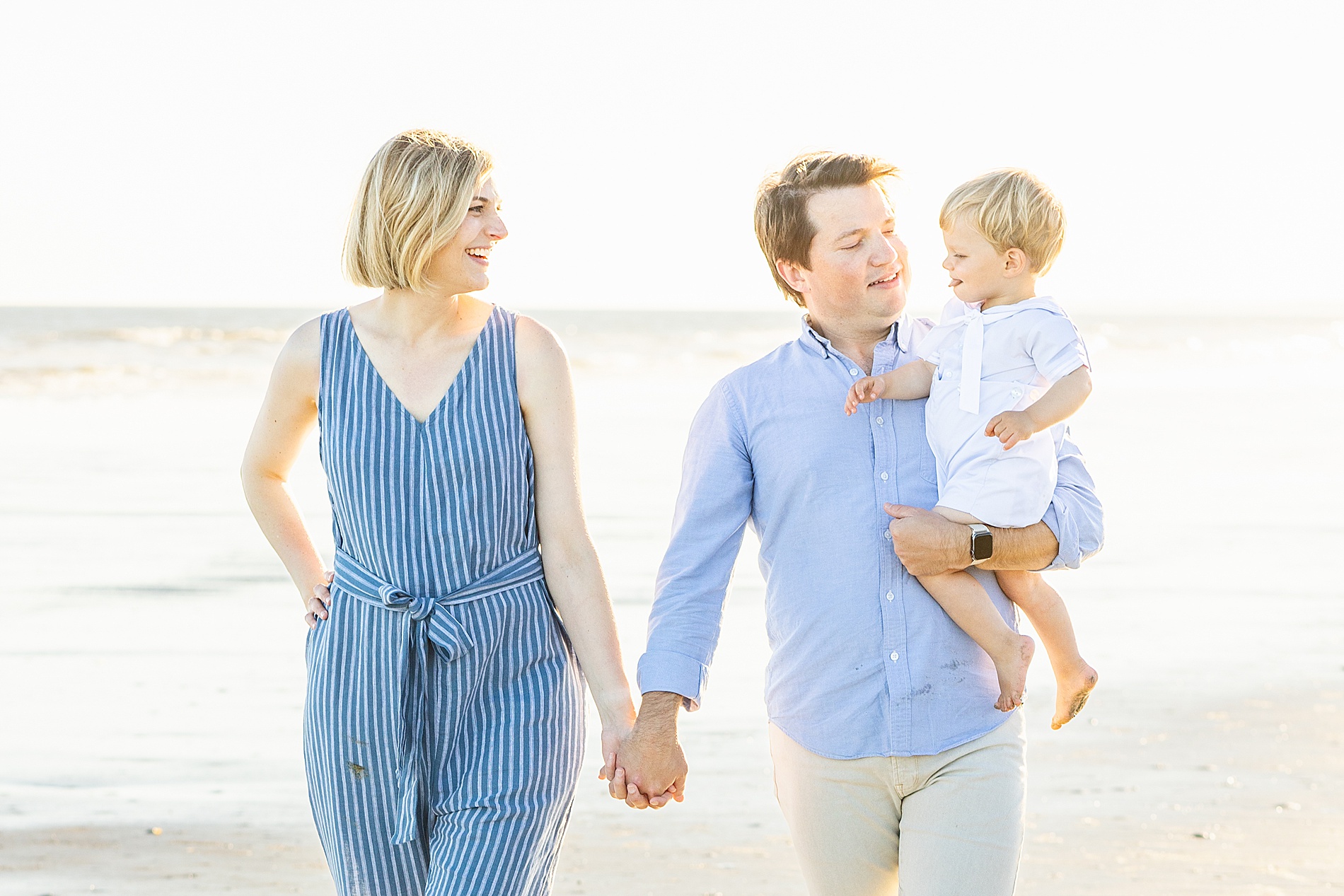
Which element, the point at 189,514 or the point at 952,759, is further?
the point at 189,514

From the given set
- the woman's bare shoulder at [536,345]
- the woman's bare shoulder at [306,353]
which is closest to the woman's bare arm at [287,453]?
the woman's bare shoulder at [306,353]

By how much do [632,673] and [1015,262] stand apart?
3.42 metres

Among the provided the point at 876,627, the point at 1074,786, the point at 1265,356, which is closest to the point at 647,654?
the point at 876,627

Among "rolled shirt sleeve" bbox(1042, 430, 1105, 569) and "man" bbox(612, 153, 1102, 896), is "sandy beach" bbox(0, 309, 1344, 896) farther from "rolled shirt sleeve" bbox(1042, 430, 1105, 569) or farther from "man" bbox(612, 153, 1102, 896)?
"rolled shirt sleeve" bbox(1042, 430, 1105, 569)

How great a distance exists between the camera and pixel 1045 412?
2.75 m

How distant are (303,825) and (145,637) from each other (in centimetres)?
219

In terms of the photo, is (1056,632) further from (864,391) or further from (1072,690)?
(864,391)

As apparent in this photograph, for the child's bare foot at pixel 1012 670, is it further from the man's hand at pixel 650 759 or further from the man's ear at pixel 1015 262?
the man's ear at pixel 1015 262

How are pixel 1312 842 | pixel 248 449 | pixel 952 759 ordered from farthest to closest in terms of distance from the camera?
pixel 1312 842 < pixel 248 449 < pixel 952 759

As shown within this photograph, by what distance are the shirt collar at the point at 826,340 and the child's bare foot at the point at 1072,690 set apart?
0.78 metres

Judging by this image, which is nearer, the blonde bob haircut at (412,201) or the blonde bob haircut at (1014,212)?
the blonde bob haircut at (412,201)

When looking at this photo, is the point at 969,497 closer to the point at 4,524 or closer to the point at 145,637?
the point at 145,637

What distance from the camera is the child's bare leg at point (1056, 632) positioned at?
2.84 meters

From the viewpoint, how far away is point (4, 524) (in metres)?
8.65
